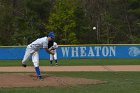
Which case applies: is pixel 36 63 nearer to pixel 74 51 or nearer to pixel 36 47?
pixel 36 47

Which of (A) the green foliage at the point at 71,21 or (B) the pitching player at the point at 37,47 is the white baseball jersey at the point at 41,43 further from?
(A) the green foliage at the point at 71,21

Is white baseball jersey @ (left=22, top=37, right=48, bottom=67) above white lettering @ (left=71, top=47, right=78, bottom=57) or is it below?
above

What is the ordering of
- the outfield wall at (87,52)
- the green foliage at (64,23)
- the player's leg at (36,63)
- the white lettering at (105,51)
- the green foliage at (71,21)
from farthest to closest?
the green foliage at (71,21), the green foliage at (64,23), the white lettering at (105,51), the outfield wall at (87,52), the player's leg at (36,63)

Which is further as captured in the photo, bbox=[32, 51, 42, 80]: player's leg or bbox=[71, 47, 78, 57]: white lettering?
bbox=[71, 47, 78, 57]: white lettering

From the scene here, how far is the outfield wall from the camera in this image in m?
35.5

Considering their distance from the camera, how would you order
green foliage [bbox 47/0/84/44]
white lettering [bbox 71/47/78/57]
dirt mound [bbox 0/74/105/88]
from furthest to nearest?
green foliage [bbox 47/0/84/44] < white lettering [bbox 71/47/78/57] < dirt mound [bbox 0/74/105/88]

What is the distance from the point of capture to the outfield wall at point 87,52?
35469 mm

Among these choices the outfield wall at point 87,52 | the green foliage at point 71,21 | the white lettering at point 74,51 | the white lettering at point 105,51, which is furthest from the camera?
the green foliage at point 71,21

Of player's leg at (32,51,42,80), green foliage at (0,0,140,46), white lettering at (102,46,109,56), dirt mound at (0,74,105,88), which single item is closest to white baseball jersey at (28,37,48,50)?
player's leg at (32,51,42,80)

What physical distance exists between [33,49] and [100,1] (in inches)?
1993

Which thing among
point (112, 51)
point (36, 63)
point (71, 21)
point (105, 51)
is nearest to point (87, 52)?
point (105, 51)

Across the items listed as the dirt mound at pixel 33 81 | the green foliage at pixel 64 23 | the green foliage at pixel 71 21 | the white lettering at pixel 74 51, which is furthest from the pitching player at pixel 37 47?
the green foliage at pixel 64 23

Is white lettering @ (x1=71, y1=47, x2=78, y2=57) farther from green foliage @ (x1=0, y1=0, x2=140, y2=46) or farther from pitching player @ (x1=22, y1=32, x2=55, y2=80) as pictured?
pitching player @ (x1=22, y1=32, x2=55, y2=80)

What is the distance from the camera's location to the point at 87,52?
35.9m
